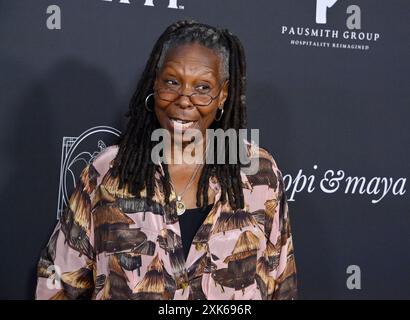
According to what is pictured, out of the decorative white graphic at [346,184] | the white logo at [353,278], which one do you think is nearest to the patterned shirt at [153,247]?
the decorative white graphic at [346,184]

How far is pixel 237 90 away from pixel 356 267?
76 centimetres

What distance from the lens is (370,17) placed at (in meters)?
1.91

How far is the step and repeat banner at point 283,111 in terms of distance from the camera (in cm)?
169

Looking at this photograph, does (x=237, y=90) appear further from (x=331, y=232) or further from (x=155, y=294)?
(x=331, y=232)

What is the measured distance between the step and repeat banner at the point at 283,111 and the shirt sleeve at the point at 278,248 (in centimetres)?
38

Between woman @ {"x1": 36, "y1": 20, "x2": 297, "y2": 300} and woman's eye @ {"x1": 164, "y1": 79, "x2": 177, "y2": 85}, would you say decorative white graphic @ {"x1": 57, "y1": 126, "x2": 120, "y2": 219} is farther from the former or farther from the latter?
woman's eye @ {"x1": 164, "y1": 79, "x2": 177, "y2": 85}

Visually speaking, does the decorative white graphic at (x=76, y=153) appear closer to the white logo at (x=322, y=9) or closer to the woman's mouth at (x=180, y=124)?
the woman's mouth at (x=180, y=124)

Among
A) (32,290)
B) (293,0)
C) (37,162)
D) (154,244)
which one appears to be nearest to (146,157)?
(154,244)

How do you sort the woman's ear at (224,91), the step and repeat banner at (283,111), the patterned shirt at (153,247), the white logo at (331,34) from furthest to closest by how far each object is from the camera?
1. the white logo at (331,34)
2. the step and repeat banner at (283,111)
3. the woman's ear at (224,91)
4. the patterned shirt at (153,247)

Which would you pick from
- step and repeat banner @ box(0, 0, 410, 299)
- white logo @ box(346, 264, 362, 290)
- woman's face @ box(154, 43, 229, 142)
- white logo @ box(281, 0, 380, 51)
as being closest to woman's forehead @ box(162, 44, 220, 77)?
woman's face @ box(154, 43, 229, 142)

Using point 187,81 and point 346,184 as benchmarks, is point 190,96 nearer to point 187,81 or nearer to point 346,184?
point 187,81

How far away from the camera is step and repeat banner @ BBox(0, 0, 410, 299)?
169 centimetres

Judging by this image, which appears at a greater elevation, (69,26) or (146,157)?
(69,26)

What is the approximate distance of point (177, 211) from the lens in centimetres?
141
